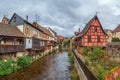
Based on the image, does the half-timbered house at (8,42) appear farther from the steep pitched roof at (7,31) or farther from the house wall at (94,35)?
the house wall at (94,35)

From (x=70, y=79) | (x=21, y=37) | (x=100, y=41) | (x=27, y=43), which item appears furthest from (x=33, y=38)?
(x=70, y=79)

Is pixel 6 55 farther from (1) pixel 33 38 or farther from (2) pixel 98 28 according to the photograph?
(2) pixel 98 28

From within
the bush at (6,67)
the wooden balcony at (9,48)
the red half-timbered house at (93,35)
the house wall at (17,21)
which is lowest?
the bush at (6,67)

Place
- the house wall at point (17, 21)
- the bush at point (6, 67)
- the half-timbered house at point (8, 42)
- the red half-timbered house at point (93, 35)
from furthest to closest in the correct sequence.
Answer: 1. the red half-timbered house at point (93, 35)
2. the house wall at point (17, 21)
3. the half-timbered house at point (8, 42)
4. the bush at point (6, 67)

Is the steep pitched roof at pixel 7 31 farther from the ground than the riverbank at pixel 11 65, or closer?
farther from the ground

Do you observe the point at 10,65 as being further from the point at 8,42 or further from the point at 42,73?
the point at 8,42

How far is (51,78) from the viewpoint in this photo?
73.8ft

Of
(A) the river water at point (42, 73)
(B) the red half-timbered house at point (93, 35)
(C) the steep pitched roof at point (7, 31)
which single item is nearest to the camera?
(A) the river water at point (42, 73)

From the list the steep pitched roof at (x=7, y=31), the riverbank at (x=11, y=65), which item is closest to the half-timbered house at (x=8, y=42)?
the steep pitched roof at (x=7, y=31)

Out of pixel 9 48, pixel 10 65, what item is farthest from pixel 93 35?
pixel 10 65

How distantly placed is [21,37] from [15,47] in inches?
147

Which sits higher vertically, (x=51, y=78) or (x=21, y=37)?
(x=21, y=37)

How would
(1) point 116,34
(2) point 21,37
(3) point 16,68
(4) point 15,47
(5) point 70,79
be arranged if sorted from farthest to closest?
(1) point 116,34 → (2) point 21,37 → (4) point 15,47 → (3) point 16,68 → (5) point 70,79

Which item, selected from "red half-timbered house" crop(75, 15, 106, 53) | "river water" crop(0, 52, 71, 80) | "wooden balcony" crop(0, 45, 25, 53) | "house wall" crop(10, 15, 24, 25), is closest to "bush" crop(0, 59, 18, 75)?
"river water" crop(0, 52, 71, 80)
